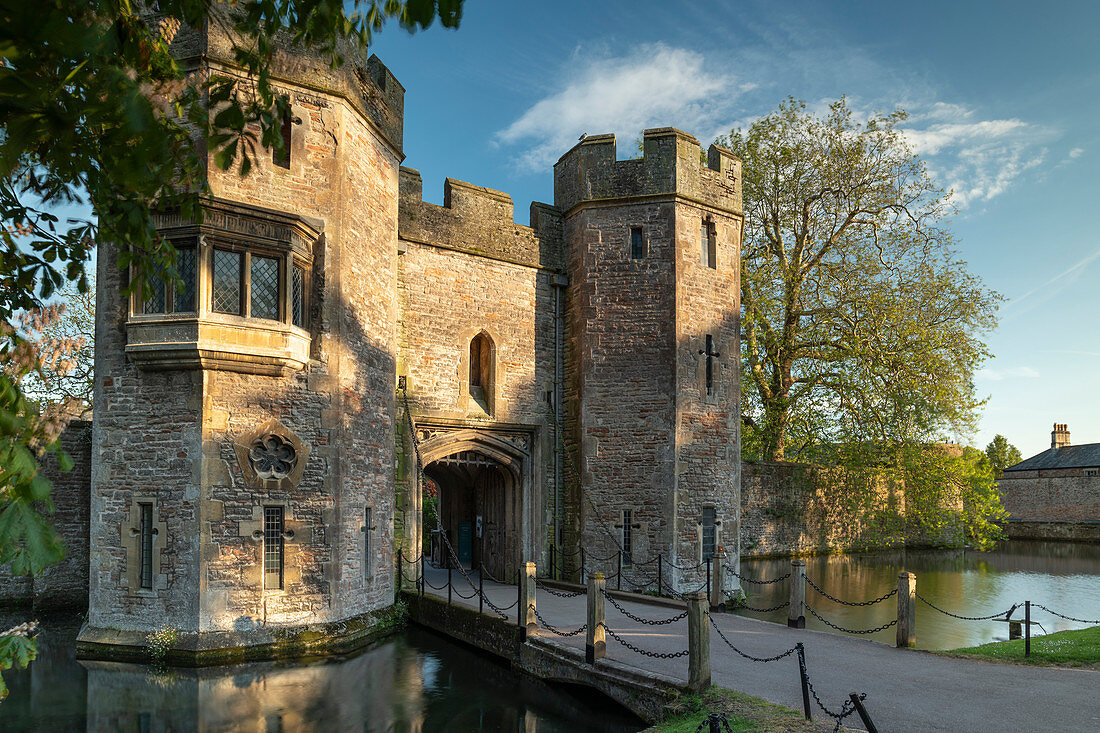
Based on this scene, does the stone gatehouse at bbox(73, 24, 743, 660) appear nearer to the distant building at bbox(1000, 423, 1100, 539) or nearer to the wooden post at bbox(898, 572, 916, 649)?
the wooden post at bbox(898, 572, 916, 649)

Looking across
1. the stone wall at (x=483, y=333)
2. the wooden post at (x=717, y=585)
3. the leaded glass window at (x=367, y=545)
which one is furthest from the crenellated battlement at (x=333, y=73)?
the wooden post at (x=717, y=585)

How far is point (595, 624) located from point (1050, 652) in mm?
6065

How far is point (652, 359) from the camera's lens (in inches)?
590

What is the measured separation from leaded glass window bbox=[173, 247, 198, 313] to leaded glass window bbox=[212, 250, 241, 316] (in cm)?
30

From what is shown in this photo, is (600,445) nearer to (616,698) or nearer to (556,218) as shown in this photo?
(556,218)

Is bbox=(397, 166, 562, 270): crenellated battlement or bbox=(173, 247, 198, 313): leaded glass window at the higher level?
bbox=(397, 166, 562, 270): crenellated battlement

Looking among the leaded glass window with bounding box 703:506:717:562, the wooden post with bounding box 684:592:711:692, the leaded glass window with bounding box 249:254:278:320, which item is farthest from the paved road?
the leaded glass window with bounding box 249:254:278:320

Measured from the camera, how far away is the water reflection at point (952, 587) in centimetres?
1341

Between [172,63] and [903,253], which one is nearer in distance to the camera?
[172,63]

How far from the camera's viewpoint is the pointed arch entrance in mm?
14930

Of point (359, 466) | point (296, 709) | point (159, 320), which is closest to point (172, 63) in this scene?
point (159, 320)

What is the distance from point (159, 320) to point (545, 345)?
7.96 metres

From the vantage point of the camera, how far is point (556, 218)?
1628 centimetres

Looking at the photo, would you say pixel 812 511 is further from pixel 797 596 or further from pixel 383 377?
pixel 383 377
